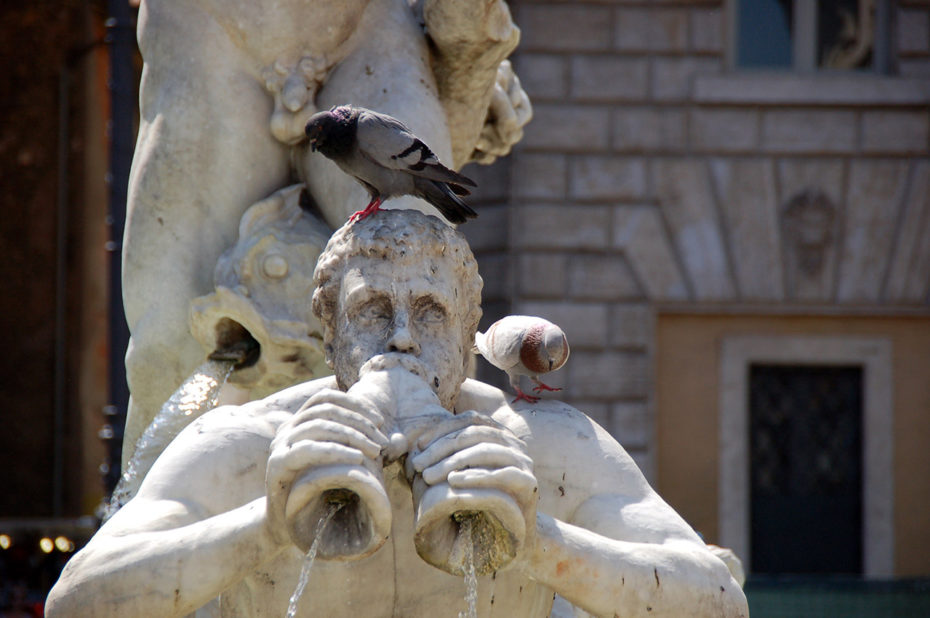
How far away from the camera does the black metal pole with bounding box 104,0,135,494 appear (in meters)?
7.32

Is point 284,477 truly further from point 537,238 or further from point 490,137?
point 537,238

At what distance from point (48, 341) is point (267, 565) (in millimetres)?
10895

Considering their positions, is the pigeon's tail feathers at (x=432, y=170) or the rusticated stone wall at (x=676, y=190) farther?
the rusticated stone wall at (x=676, y=190)

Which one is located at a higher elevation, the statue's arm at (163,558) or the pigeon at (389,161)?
the pigeon at (389,161)

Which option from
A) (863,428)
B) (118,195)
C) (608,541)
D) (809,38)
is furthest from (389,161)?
(809,38)

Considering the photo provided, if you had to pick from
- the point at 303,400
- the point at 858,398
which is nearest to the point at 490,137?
the point at 303,400

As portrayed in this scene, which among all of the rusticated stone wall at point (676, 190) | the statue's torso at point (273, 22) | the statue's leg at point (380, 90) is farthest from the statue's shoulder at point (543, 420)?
the rusticated stone wall at point (676, 190)

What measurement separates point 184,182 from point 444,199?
0.88m

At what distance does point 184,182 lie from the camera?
3.89m

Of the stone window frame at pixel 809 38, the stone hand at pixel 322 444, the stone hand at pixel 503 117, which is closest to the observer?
the stone hand at pixel 322 444

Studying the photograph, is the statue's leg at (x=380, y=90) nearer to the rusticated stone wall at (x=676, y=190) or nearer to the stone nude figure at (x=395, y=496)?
the stone nude figure at (x=395, y=496)

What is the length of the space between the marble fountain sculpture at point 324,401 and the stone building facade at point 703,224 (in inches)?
294

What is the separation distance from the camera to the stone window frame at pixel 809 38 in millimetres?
11773

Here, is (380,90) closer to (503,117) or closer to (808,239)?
(503,117)
